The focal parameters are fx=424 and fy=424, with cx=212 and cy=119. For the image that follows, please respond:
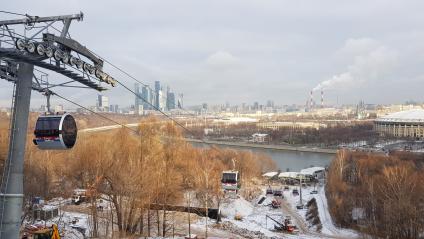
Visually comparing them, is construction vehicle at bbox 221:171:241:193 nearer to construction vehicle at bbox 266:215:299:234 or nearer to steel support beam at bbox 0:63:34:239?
construction vehicle at bbox 266:215:299:234

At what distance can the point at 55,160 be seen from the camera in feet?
63.2

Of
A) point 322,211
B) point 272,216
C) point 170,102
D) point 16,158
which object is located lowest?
point 272,216

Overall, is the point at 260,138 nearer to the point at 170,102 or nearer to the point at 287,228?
the point at 170,102

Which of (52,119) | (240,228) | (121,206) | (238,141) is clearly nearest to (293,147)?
(238,141)

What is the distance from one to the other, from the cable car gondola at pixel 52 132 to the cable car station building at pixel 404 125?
2258 inches

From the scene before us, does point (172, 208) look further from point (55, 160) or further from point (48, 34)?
point (48, 34)

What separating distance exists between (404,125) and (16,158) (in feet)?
208

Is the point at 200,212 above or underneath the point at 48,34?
underneath

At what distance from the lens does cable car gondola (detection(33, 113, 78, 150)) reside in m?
5.75

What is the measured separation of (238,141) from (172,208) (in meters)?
50.1

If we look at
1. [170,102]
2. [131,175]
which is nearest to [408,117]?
[170,102]

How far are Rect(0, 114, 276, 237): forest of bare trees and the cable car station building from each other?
47.6m

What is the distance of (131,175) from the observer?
37.4 ft

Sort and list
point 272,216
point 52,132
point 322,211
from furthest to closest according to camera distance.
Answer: point 322,211, point 272,216, point 52,132
